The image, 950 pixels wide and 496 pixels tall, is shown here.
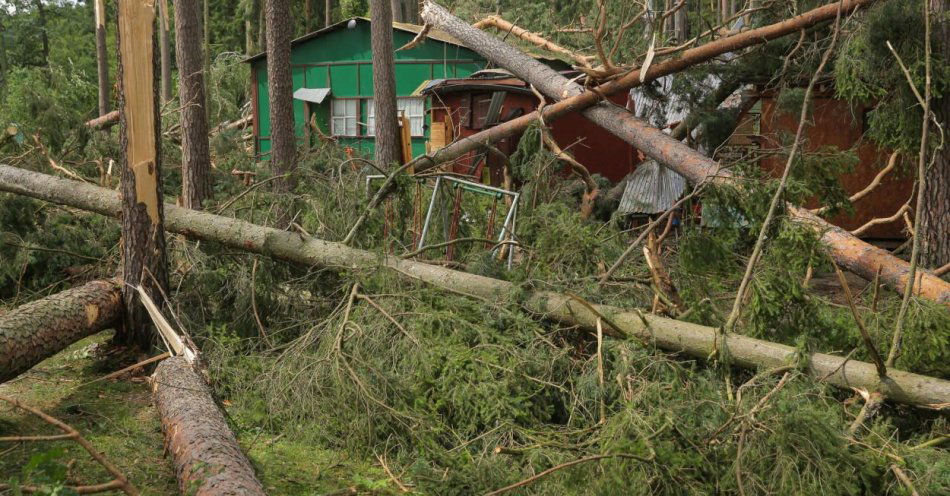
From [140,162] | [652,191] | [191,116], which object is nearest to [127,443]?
[140,162]

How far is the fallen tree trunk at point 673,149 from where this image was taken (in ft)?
18.5

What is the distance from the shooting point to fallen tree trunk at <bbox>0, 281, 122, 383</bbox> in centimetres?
484

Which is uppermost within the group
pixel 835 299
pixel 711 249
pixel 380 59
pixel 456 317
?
pixel 380 59

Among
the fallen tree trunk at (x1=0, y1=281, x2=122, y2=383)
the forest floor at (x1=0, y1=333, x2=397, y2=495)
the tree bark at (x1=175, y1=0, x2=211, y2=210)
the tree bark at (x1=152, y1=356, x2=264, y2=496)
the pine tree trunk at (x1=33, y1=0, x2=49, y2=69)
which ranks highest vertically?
the pine tree trunk at (x1=33, y1=0, x2=49, y2=69)

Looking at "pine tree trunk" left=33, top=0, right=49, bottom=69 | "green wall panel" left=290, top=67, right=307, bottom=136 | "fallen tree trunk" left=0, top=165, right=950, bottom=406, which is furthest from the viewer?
"pine tree trunk" left=33, top=0, right=49, bottom=69

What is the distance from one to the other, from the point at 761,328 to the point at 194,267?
13.8 feet

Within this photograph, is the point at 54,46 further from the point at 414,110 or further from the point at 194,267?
the point at 194,267

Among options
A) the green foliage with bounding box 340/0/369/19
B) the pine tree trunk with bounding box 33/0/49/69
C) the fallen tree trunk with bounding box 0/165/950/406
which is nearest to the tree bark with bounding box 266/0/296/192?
the fallen tree trunk with bounding box 0/165/950/406

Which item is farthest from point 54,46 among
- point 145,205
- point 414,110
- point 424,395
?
point 424,395

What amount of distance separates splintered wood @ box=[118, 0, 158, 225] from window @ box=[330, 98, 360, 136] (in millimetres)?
13652

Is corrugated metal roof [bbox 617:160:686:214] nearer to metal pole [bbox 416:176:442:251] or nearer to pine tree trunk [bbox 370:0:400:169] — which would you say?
metal pole [bbox 416:176:442:251]

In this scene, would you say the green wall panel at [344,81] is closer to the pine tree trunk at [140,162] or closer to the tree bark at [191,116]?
the tree bark at [191,116]

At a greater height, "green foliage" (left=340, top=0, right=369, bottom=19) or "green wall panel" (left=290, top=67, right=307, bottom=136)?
"green foliage" (left=340, top=0, right=369, bottom=19)

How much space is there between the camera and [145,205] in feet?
19.2
